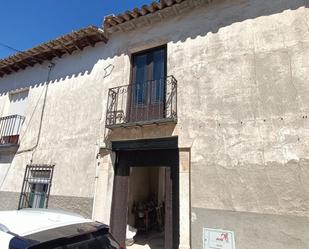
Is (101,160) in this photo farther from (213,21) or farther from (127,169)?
(213,21)

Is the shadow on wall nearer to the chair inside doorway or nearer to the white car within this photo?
the chair inside doorway

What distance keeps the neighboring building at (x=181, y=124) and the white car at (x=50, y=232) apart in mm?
2850

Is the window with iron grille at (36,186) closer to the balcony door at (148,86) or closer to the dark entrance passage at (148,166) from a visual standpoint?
the dark entrance passage at (148,166)

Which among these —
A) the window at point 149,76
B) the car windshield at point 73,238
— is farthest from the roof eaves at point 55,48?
the car windshield at point 73,238

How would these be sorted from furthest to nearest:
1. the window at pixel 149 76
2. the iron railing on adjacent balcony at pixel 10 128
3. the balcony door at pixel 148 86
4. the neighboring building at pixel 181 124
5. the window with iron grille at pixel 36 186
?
the iron railing on adjacent balcony at pixel 10 128, the window with iron grille at pixel 36 186, the window at pixel 149 76, the balcony door at pixel 148 86, the neighboring building at pixel 181 124

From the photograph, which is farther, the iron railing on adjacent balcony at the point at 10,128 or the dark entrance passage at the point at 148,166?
the iron railing on adjacent balcony at the point at 10,128

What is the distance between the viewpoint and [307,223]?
3.96 meters

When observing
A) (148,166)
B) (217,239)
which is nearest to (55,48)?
(148,166)

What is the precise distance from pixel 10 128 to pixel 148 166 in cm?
618

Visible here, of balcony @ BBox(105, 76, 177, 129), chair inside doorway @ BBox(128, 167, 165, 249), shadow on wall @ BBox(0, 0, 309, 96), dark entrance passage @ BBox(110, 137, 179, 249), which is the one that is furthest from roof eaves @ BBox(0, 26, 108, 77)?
chair inside doorway @ BBox(128, 167, 165, 249)

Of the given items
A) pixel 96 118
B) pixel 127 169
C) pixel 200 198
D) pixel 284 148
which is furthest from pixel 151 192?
pixel 284 148

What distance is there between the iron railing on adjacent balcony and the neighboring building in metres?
0.08

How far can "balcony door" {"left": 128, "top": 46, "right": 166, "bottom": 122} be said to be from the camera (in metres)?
6.11

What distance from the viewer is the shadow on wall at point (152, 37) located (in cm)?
534
